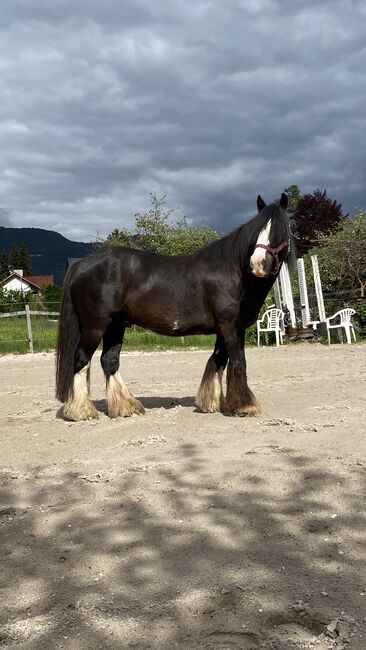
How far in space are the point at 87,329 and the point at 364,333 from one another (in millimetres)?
13128

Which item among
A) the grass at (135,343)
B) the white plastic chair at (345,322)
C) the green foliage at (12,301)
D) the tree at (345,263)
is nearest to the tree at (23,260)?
the green foliage at (12,301)

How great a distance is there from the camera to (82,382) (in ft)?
21.4

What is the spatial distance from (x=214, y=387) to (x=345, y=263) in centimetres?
1543

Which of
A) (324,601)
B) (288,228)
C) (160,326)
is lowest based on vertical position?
(324,601)

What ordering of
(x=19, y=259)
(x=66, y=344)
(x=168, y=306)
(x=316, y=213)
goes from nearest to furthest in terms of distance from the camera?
1. (x=168, y=306)
2. (x=66, y=344)
3. (x=316, y=213)
4. (x=19, y=259)

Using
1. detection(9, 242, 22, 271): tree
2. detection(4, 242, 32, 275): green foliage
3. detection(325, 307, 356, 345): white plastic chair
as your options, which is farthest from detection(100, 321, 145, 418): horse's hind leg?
detection(4, 242, 32, 275): green foliage

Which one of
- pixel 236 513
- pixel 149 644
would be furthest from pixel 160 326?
pixel 149 644

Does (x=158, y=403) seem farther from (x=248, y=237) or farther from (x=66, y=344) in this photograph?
(x=248, y=237)

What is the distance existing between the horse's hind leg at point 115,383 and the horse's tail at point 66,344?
0.40 metres

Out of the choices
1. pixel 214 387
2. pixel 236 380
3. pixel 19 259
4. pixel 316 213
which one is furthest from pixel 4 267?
pixel 236 380

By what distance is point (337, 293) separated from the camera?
1994cm

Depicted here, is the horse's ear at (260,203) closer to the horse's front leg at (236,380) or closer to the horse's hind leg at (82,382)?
the horse's front leg at (236,380)

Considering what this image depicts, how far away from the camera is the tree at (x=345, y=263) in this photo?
2016 centimetres

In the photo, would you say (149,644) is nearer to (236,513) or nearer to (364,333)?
(236,513)
